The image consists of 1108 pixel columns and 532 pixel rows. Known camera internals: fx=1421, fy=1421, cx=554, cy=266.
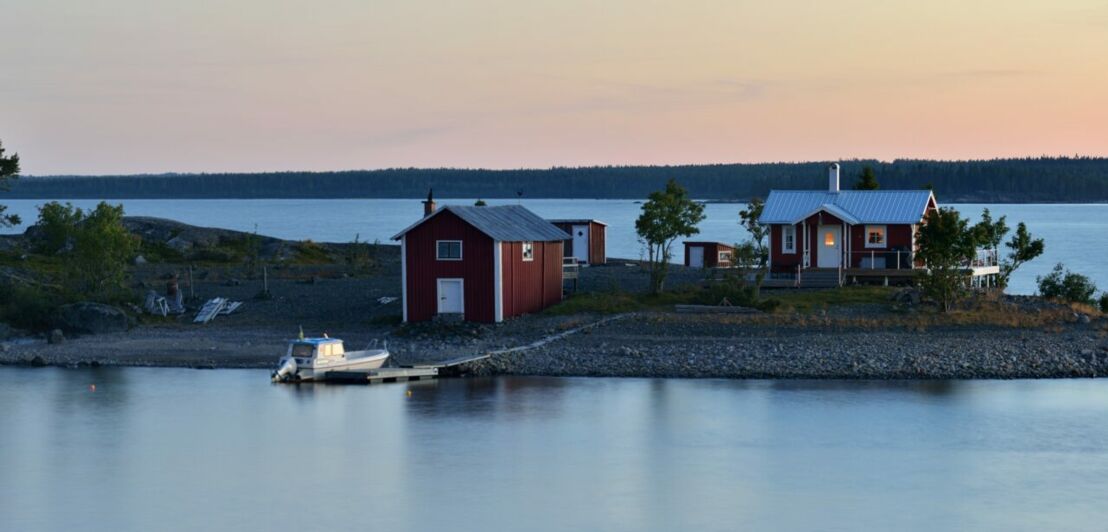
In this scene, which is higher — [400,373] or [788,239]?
[788,239]

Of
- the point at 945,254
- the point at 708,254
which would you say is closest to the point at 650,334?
the point at 945,254

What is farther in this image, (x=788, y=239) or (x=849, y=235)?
(x=788, y=239)

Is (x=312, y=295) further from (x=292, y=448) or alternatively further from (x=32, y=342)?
(x=292, y=448)

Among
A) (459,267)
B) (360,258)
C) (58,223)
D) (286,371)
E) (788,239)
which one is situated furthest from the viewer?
(360,258)

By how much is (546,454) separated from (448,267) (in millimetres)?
13827

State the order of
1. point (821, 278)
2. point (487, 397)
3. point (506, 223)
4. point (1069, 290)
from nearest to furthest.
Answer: point (487, 397) → point (506, 223) → point (821, 278) → point (1069, 290)

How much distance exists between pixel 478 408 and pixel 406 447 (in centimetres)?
369

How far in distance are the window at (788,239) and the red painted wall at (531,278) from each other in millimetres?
8676

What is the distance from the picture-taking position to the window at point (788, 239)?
51.6 meters

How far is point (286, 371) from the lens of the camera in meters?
38.2

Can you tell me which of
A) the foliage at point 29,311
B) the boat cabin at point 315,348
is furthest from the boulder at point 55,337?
the boat cabin at point 315,348

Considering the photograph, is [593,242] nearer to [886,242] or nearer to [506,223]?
[886,242]

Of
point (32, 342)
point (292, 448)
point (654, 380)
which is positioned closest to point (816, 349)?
point (654, 380)


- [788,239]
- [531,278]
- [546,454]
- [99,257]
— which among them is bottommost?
[546,454]
